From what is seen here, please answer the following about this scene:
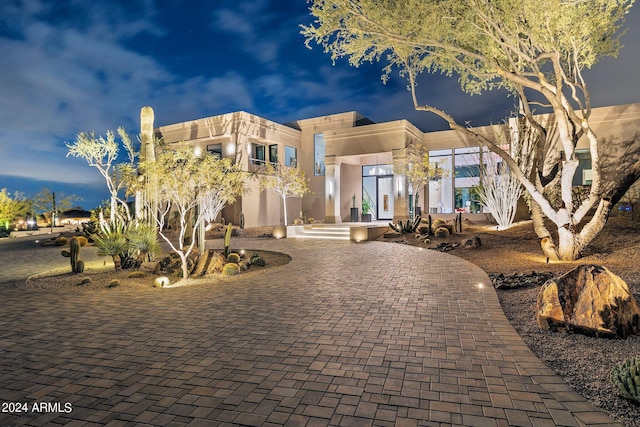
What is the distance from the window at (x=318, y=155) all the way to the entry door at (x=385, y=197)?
183 inches

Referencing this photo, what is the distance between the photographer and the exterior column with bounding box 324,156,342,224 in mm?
23219

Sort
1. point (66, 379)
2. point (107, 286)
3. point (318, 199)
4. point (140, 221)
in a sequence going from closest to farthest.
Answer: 1. point (66, 379)
2. point (107, 286)
3. point (140, 221)
4. point (318, 199)

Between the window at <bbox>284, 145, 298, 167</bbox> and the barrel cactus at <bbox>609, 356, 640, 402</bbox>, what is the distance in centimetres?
2420

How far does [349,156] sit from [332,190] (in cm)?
262

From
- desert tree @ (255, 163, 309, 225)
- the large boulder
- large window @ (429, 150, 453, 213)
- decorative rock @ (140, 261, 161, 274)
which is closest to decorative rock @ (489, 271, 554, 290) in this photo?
the large boulder

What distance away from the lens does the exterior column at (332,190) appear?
23.2 metres

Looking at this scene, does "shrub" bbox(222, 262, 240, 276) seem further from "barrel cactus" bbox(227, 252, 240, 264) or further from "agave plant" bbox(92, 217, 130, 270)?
"agave plant" bbox(92, 217, 130, 270)

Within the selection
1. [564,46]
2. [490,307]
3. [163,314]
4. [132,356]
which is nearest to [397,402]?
[132,356]

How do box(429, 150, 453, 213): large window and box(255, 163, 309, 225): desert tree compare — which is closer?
box(255, 163, 309, 225): desert tree

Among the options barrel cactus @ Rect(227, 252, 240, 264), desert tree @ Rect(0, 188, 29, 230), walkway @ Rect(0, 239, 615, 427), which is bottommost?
walkway @ Rect(0, 239, 615, 427)

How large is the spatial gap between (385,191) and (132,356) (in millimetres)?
23542

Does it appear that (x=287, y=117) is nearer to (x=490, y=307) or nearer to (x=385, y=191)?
(x=385, y=191)

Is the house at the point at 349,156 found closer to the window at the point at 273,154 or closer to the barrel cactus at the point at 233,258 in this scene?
the window at the point at 273,154

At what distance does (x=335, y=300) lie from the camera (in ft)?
20.3
